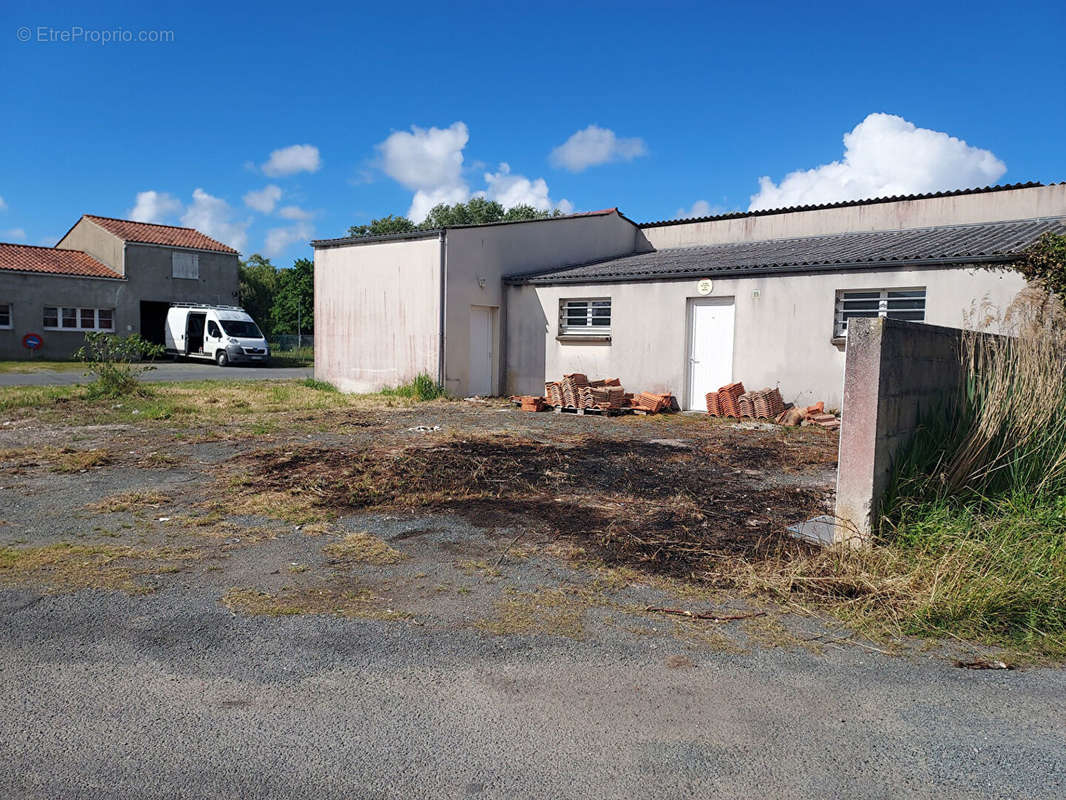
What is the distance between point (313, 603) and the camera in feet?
14.2

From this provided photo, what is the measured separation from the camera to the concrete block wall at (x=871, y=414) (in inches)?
210

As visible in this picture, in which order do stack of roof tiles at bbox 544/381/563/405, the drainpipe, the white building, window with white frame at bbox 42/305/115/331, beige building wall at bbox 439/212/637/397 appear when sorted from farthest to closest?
window with white frame at bbox 42/305/115/331
beige building wall at bbox 439/212/637/397
the drainpipe
stack of roof tiles at bbox 544/381/563/405
the white building

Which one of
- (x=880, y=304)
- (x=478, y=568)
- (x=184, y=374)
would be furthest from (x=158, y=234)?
(x=478, y=568)

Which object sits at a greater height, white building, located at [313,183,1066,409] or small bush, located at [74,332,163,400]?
white building, located at [313,183,1066,409]

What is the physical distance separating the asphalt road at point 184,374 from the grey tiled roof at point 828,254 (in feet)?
33.1

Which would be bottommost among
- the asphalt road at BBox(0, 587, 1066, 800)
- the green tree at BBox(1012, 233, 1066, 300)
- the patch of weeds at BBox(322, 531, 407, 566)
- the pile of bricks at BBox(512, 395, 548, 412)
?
the asphalt road at BBox(0, 587, 1066, 800)

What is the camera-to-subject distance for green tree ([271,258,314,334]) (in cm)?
4709

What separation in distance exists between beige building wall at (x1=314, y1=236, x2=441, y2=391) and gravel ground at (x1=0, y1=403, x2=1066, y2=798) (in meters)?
11.3

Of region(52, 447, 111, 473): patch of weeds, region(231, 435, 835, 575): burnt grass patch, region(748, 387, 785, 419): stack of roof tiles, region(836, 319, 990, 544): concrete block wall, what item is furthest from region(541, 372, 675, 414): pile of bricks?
region(836, 319, 990, 544): concrete block wall

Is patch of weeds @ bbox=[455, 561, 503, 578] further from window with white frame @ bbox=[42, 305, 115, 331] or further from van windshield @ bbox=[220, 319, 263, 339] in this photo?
window with white frame @ bbox=[42, 305, 115, 331]

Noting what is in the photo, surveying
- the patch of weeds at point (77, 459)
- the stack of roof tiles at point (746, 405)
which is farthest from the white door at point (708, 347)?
the patch of weeds at point (77, 459)

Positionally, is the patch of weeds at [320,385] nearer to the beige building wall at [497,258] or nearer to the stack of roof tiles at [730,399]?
the beige building wall at [497,258]

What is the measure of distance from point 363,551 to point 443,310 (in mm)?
11459

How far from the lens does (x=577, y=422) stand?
13586 mm
